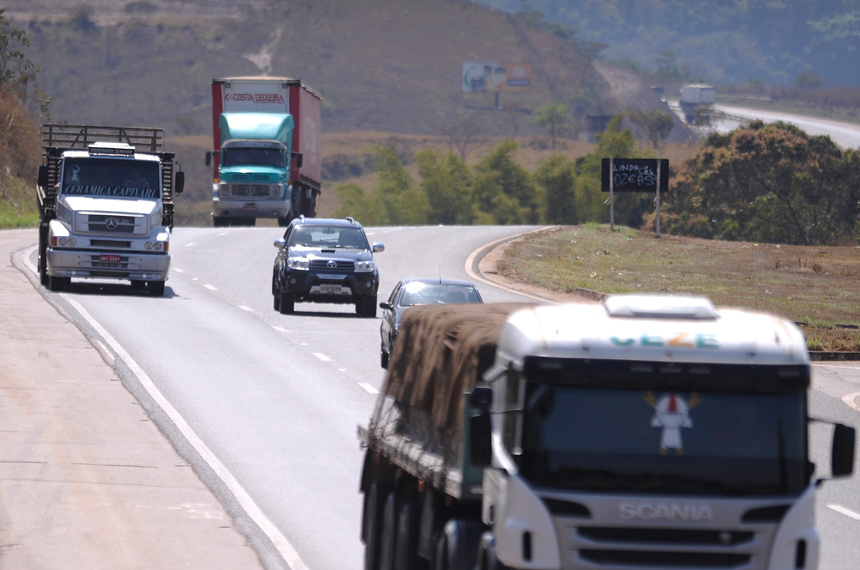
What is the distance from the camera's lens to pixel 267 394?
1938 centimetres

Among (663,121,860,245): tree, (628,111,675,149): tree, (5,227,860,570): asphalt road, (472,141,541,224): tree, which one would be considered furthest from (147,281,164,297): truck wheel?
(628,111,675,149): tree

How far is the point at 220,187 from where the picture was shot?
50.7 m

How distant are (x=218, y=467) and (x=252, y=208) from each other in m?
36.9

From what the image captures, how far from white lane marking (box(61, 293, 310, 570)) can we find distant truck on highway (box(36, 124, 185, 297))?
624 cm

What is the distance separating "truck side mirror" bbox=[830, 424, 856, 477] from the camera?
7023 millimetres

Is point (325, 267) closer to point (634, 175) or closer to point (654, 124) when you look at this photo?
point (634, 175)

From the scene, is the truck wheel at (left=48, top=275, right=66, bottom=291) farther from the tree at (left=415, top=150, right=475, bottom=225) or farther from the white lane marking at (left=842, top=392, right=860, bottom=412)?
the tree at (left=415, top=150, right=475, bottom=225)

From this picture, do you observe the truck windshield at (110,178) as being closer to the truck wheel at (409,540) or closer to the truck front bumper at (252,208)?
the truck front bumper at (252,208)

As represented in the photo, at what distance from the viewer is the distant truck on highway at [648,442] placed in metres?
6.57

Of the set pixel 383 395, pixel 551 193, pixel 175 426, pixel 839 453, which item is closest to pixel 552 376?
pixel 839 453

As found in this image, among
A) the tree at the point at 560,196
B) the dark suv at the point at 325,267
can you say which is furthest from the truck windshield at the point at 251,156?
the tree at the point at 560,196

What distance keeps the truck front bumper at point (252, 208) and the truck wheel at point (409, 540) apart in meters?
42.2

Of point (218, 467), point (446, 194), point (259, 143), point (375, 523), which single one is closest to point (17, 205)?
point (259, 143)

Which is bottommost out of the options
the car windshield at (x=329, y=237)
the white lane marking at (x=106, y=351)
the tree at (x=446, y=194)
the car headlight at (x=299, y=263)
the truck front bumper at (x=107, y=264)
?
the tree at (x=446, y=194)
